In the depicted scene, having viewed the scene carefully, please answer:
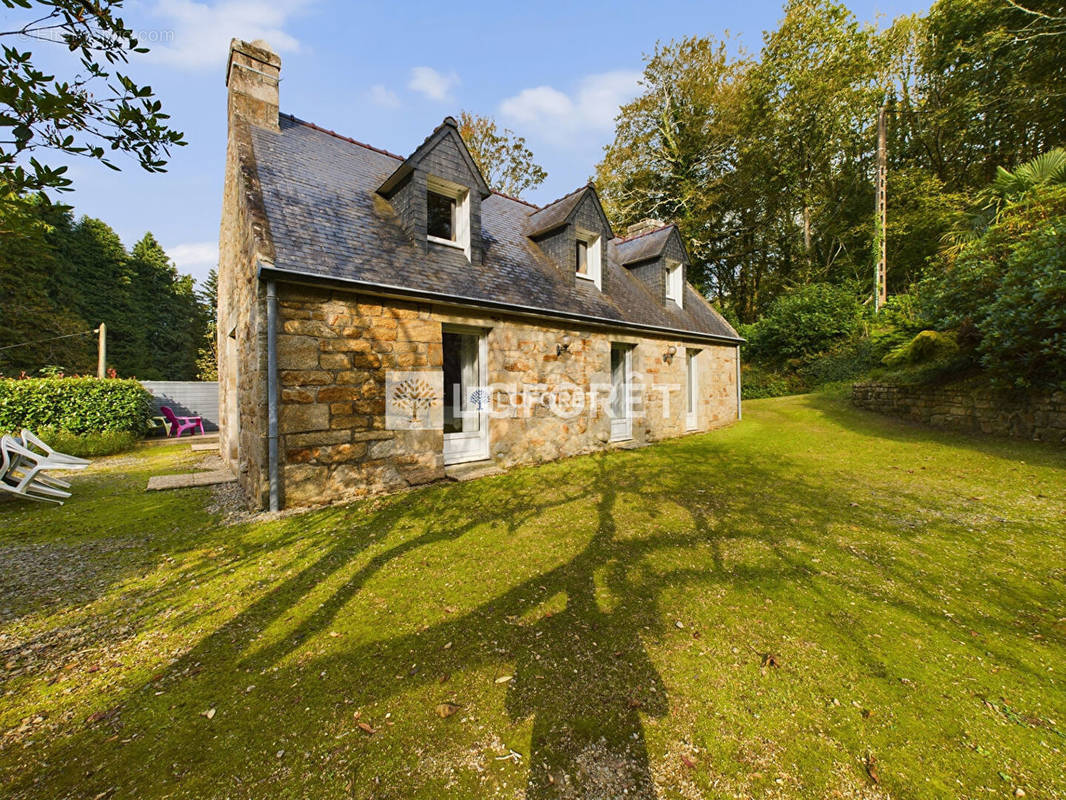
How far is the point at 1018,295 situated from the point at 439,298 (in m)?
10.1

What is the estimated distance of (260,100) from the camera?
23.4ft

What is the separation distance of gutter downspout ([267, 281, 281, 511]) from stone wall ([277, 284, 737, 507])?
0.32ft

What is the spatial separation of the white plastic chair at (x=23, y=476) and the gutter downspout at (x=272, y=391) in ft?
11.0

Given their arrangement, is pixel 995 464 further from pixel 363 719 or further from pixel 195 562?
pixel 195 562

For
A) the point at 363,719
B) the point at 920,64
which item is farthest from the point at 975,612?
the point at 920,64

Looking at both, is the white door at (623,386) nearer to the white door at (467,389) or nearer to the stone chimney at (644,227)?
the white door at (467,389)

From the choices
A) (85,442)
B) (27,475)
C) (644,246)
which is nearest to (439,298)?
(27,475)

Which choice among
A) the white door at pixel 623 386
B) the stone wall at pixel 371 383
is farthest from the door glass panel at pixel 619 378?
the stone wall at pixel 371 383

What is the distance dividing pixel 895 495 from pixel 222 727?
24.2ft

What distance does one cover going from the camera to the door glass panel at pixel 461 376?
24.2 ft

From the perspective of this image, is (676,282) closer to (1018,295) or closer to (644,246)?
(644,246)

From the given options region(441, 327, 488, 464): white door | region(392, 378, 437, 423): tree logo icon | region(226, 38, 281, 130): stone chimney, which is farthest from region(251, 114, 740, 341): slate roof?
region(392, 378, 437, 423): tree logo icon

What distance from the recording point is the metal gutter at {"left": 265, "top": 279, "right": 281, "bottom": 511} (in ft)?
16.6

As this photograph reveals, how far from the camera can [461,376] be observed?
7434 millimetres
